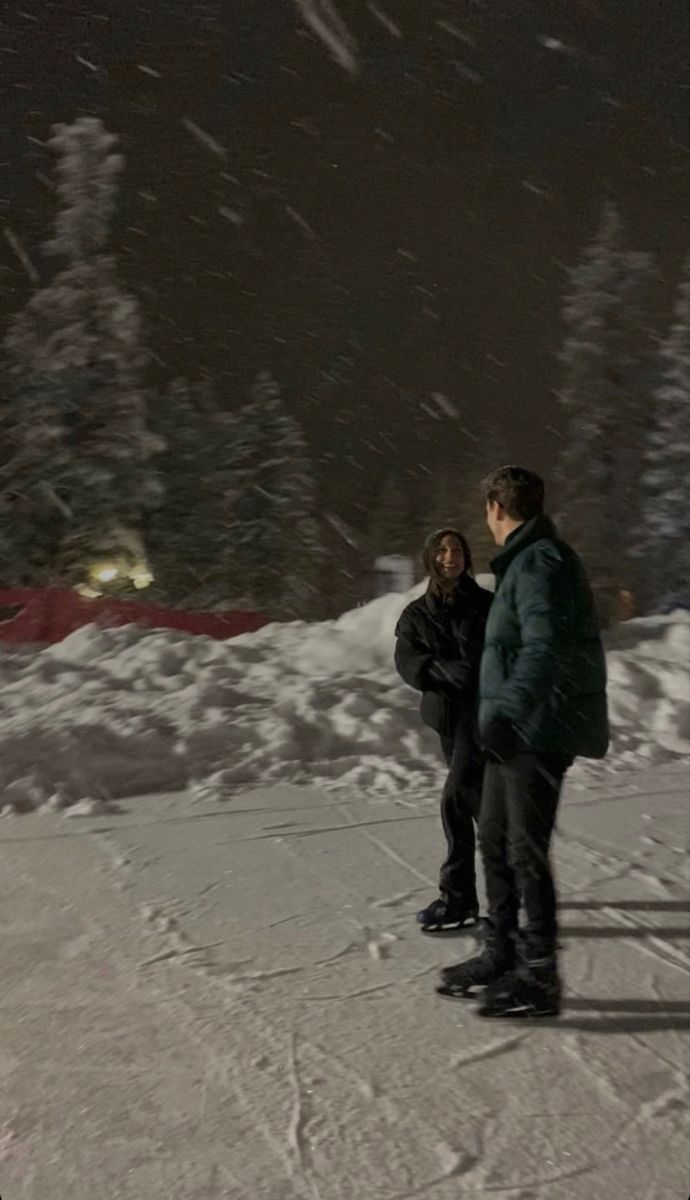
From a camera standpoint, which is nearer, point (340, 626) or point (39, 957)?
point (39, 957)

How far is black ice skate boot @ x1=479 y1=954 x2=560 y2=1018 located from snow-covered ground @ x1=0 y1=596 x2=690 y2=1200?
58mm

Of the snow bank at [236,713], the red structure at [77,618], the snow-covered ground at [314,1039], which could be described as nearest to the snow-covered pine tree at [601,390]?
the red structure at [77,618]

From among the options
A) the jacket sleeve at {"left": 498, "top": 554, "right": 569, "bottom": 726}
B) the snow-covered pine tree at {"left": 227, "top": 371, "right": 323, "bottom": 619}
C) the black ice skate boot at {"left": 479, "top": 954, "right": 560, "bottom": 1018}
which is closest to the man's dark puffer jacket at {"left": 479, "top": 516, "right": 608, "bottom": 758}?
the jacket sleeve at {"left": 498, "top": 554, "right": 569, "bottom": 726}

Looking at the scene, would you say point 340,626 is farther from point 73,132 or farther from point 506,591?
point 73,132

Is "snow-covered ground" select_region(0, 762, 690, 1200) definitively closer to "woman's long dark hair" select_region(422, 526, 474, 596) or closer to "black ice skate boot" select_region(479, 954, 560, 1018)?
"black ice skate boot" select_region(479, 954, 560, 1018)

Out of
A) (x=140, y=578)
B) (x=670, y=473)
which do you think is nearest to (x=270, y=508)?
(x=140, y=578)

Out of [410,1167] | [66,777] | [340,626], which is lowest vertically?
[340,626]

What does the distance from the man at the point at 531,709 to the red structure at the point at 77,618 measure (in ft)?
40.9

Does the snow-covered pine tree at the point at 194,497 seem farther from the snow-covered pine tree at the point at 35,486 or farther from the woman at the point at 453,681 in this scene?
the woman at the point at 453,681

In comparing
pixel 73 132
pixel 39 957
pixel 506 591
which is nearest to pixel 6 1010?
pixel 39 957

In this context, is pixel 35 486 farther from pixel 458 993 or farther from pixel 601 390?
pixel 458 993

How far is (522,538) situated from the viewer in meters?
3.54

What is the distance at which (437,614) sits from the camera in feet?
15.0

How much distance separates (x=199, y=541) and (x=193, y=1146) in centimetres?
3523
